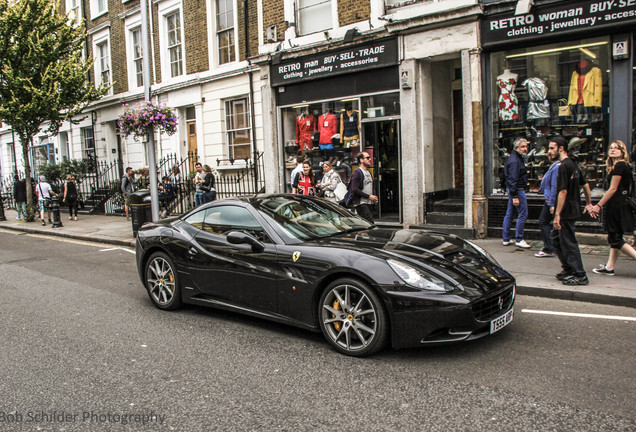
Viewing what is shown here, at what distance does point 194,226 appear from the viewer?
243 inches

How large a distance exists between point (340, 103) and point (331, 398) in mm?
10260

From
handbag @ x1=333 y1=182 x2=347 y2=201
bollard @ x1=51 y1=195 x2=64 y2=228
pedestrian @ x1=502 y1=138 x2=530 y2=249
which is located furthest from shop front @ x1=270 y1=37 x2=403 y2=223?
bollard @ x1=51 y1=195 x2=64 y2=228

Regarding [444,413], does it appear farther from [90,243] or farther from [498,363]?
[90,243]

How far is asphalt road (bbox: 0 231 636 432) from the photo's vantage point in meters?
3.43

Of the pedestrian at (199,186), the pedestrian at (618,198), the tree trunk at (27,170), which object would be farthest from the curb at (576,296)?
the tree trunk at (27,170)

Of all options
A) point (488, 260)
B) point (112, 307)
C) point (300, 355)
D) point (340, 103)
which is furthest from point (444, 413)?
point (340, 103)

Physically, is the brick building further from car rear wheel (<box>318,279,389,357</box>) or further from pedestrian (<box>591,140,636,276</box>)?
car rear wheel (<box>318,279,389,357</box>)

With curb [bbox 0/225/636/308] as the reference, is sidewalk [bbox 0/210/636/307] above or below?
above

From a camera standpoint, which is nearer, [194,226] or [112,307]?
[194,226]

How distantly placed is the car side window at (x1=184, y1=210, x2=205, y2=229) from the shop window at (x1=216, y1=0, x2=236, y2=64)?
11.0 metres

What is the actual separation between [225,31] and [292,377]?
14.3 metres

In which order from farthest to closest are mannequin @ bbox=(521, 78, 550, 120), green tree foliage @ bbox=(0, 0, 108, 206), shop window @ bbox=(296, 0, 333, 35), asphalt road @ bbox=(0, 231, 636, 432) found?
green tree foliage @ bbox=(0, 0, 108, 206)
shop window @ bbox=(296, 0, 333, 35)
mannequin @ bbox=(521, 78, 550, 120)
asphalt road @ bbox=(0, 231, 636, 432)

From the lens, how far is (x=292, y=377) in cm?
415

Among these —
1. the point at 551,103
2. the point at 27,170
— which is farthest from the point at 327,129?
the point at 27,170
